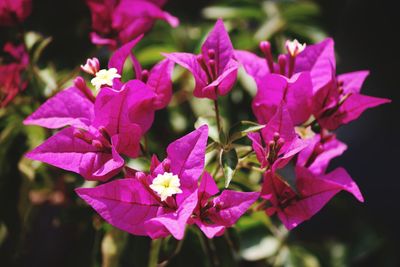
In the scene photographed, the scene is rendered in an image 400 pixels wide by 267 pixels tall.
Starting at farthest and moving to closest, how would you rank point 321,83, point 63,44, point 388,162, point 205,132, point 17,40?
point 388,162
point 63,44
point 17,40
point 321,83
point 205,132

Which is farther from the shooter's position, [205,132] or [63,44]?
[63,44]

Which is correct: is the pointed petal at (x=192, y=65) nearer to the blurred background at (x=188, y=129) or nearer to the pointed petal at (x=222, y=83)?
the pointed petal at (x=222, y=83)

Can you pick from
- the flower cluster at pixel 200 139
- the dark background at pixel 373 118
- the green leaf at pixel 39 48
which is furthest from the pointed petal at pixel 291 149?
the dark background at pixel 373 118

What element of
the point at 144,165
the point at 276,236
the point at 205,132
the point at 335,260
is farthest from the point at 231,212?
the point at 335,260

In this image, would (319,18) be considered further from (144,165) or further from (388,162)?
Result: (388,162)

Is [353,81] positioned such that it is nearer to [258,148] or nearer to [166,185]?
[258,148]
